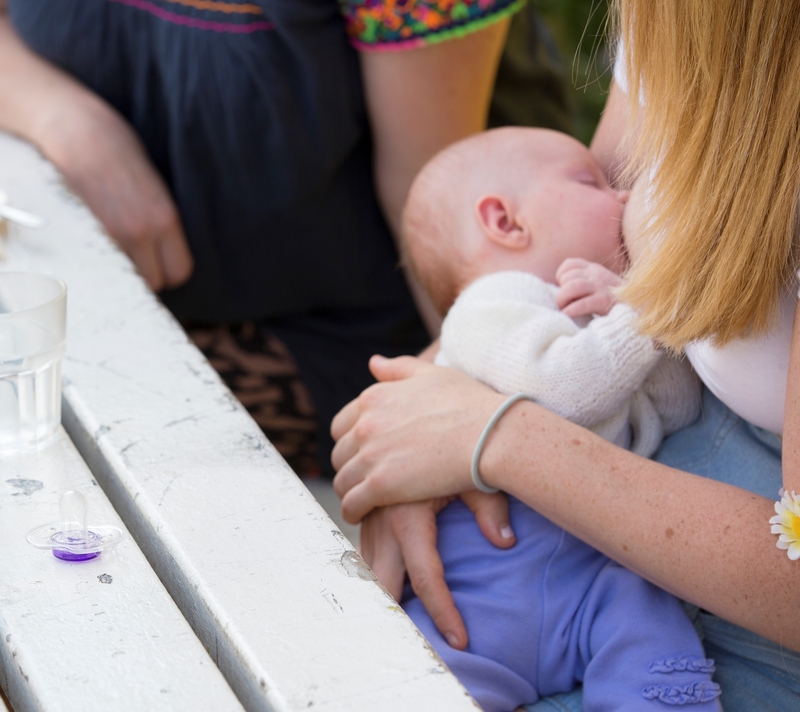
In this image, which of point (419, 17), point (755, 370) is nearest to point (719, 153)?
point (755, 370)

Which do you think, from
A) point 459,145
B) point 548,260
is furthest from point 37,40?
point 548,260

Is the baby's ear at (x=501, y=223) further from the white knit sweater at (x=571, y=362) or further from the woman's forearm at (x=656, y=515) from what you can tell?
the woman's forearm at (x=656, y=515)

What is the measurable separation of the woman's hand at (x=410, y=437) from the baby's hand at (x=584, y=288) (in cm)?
15

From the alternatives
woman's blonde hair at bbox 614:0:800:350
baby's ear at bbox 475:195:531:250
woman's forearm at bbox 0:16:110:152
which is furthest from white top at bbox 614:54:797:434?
woman's forearm at bbox 0:16:110:152

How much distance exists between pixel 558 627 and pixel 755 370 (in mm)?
310

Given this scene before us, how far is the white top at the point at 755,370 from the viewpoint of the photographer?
77 centimetres

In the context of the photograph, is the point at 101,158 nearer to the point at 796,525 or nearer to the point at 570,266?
the point at 570,266

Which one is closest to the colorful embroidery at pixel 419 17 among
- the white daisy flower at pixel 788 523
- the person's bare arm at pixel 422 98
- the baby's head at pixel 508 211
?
the person's bare arm at pixel 422 98

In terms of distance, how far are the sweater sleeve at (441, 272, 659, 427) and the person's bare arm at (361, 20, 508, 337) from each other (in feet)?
2.06

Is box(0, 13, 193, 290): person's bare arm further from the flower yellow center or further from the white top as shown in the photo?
the flower yellow center

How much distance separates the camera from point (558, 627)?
914mm

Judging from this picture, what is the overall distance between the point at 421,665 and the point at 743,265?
0.40 meters

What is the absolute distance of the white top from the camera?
775 millimetres

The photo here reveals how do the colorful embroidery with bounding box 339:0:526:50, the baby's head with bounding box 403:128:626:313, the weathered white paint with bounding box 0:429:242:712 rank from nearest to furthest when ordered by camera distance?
1. the weathered white paint with bounding box 0:429:242:712
2. the baby's head with bounding box 403:128:626:313
3. the colorful embroidery with bounding box 339:0:526:50
